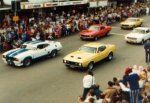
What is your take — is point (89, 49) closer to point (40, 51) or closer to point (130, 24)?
point (40, 51)

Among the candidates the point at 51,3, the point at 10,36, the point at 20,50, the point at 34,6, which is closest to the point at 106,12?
the point at 51,3

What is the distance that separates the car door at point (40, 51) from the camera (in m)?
22.6

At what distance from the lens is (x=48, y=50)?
77.1 feet

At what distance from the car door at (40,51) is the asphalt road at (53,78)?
1.66 ft

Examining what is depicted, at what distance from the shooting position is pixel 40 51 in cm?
2294

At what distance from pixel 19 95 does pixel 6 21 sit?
638 inches

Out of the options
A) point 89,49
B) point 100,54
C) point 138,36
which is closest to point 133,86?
point 100,54

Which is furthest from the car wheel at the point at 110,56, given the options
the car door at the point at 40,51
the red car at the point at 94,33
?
the red car at the point at 94,33

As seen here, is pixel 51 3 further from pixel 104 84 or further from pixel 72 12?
pixel 104 84

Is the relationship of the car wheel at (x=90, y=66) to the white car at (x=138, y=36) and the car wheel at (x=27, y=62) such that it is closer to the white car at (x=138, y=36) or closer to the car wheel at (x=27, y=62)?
the car wheel at (x=27, y=62)

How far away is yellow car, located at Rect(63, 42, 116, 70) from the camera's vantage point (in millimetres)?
20625

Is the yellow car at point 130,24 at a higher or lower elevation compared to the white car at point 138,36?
higher

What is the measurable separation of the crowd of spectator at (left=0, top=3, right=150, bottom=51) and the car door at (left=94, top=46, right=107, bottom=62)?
23.4ft

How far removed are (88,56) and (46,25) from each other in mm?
10306
